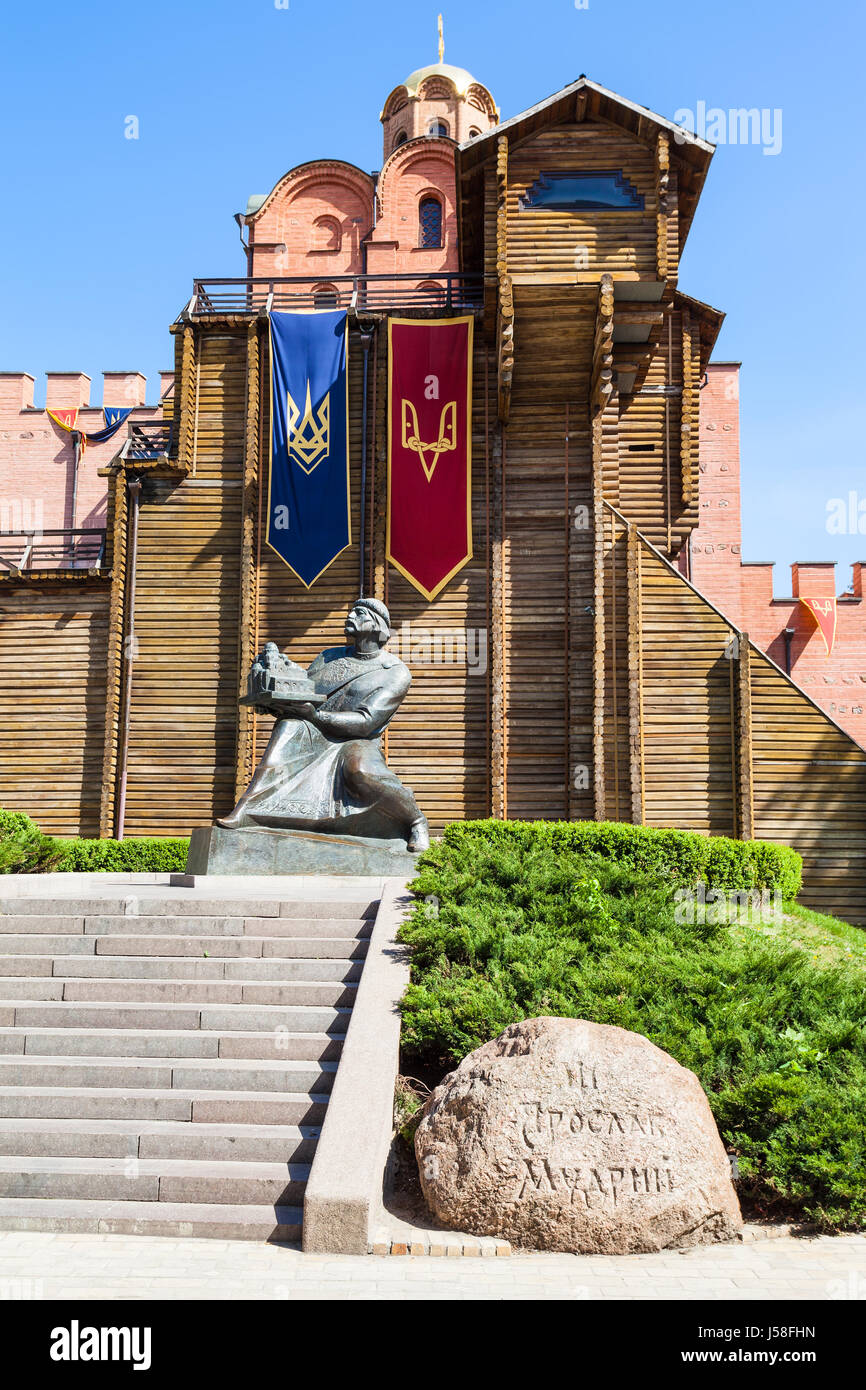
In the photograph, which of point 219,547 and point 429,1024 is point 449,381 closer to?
point 219,547

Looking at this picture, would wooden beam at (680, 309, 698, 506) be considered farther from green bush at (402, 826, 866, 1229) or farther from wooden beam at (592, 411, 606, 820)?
green bush at (402, 826, 866, 1229)

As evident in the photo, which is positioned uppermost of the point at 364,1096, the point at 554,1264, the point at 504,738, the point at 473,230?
the point at 473,230

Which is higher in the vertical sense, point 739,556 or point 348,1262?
point 739,556

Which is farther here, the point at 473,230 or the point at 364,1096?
the point at 473,230

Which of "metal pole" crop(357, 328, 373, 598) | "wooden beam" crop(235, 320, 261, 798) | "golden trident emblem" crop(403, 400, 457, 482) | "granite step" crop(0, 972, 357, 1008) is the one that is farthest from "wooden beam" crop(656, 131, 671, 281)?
"granite step" crop(0, 972, 357, 1008)

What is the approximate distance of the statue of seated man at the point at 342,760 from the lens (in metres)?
11.5

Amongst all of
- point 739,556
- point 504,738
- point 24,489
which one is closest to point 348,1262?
point 504,738

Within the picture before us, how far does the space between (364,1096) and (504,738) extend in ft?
46.8

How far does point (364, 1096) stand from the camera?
6.73m

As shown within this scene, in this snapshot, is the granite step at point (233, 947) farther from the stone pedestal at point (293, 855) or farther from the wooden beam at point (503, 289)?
the wooden beam at point (503, 289)

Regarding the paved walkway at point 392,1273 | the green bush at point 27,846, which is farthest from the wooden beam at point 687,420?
the paved walkway at point 392,1273

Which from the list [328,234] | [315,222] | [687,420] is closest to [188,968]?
[687,420]

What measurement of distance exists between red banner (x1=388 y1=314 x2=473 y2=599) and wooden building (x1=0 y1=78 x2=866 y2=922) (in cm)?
43

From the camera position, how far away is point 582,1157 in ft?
19.5
